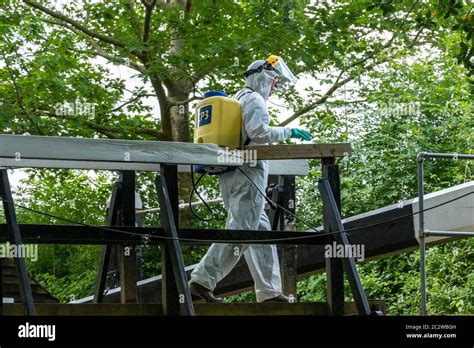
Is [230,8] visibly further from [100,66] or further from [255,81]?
[255,81]

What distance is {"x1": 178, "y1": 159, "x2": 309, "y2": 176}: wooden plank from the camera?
7.06 meters

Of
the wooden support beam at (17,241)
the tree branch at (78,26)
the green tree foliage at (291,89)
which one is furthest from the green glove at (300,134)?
the tree branch at (78,26)

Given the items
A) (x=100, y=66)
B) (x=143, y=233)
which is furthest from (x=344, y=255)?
(x=100, y=66)

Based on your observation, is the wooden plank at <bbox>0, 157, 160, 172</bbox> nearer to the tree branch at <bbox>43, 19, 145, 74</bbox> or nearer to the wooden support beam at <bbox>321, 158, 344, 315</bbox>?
the wooden support beam at <bbox>321, 158, 344, 315</bbox>

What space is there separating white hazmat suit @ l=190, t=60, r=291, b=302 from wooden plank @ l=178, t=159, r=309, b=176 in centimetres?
28

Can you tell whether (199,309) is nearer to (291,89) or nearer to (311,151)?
(311,151)

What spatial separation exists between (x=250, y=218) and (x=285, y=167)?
54cm

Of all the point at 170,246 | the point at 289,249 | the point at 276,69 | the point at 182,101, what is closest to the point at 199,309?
the point at 170,246

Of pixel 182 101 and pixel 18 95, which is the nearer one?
pixel 18 95

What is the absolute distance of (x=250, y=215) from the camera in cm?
678

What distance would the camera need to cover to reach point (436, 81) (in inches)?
584

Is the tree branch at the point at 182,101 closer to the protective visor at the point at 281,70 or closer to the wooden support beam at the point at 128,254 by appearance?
the protective visor at the point at 281,70

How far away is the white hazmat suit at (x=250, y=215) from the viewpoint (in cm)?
657

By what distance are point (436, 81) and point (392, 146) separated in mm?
1198
